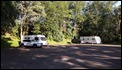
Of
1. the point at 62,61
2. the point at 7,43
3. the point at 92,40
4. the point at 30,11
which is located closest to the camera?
the point at 62,61

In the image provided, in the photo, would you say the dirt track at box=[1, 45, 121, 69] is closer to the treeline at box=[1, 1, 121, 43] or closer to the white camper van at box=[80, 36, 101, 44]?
the treeline at box=[1, 1, 121, 43]

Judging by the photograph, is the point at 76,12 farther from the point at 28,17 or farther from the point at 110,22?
the point at 28,17

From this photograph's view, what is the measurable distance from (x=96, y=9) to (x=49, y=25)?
22.2 metres

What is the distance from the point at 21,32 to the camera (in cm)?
5825

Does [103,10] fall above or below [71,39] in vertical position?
above

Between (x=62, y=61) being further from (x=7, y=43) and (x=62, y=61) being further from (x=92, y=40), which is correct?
(x=92, y=40)

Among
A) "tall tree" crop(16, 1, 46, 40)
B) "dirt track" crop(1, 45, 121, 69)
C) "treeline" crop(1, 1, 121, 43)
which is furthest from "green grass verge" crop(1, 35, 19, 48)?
"dirt track" crop(1, 45, 121, 69)

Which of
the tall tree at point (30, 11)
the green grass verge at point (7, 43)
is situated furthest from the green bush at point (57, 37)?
the green grass verge at point (7, 43)

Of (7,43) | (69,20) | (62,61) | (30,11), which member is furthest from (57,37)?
(62,61)

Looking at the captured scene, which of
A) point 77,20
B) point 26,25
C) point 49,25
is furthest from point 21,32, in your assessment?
point 77,20

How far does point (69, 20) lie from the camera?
81438 millimetres

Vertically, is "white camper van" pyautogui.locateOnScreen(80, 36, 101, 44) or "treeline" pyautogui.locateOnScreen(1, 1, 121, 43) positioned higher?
"treeline" pyautogui.locateOnScreen(1, 1, 121, 43)

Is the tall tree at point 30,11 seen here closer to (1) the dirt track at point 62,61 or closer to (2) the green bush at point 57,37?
(2) the green bush at point 57,37

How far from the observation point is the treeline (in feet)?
189
